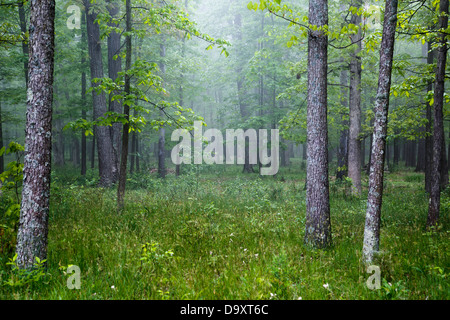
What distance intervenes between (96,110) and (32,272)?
10.5m

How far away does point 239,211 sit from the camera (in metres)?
7.71

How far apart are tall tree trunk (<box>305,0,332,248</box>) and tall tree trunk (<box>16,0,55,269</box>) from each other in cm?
434

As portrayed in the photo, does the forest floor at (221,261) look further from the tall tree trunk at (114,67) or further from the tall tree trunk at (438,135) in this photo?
the tall tree trunk at (114,67)

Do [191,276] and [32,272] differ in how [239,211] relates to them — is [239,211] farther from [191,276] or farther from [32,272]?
[32,272]

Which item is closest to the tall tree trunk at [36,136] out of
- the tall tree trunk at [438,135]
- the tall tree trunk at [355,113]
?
the tall tree trunk at [438,135]

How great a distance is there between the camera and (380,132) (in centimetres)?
391

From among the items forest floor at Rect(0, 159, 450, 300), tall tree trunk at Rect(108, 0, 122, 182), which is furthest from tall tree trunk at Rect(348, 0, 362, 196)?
tall tree trunk at Rect(108, 0, 122, 182)

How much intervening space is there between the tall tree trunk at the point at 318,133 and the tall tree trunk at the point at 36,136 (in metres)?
4.34

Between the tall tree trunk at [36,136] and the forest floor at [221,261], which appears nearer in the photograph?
the forest floor at [221,261]

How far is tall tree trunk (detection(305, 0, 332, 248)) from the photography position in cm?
483

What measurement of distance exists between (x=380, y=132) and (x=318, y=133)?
3.63 ft

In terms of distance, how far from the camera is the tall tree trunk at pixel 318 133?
4.83 m
